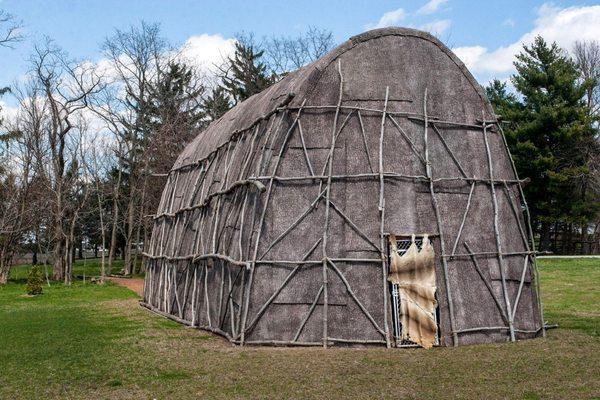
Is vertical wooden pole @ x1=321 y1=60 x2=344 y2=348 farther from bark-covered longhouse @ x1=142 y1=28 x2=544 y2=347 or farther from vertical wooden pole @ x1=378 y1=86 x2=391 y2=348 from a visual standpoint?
vertical wooden pole @ x1=378 y1=86 x2=391 y2=348

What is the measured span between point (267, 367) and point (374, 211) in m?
5.11

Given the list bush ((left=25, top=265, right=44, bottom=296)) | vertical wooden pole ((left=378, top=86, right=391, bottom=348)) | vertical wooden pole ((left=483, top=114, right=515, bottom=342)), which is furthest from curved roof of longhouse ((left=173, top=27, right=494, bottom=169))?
bush ((left=25, top=265, right=44, bottom=296))

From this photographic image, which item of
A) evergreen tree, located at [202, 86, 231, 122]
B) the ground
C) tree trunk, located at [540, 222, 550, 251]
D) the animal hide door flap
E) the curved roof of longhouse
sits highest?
evergreen tree, located at [202, 86, 231, 122]

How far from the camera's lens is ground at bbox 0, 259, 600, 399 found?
426 inches

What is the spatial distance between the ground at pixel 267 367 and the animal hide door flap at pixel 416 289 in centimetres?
70

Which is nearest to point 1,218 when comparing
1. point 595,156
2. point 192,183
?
point 192,183

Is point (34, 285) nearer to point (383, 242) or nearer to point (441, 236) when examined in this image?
point (383, 242)

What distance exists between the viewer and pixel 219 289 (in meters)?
17.9

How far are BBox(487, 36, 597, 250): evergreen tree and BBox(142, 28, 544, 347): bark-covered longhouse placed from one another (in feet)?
103

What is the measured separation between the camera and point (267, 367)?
1272cm

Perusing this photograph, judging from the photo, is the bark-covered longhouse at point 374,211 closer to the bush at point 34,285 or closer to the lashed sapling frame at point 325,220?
the lashed sapling frame at point 325,220

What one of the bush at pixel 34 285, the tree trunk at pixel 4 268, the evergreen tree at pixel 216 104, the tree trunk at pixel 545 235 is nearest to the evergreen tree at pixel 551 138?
the tree trunk at pixel 545 235

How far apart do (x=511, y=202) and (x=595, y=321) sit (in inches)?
216

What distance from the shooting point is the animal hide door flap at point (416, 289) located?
15.1 m
